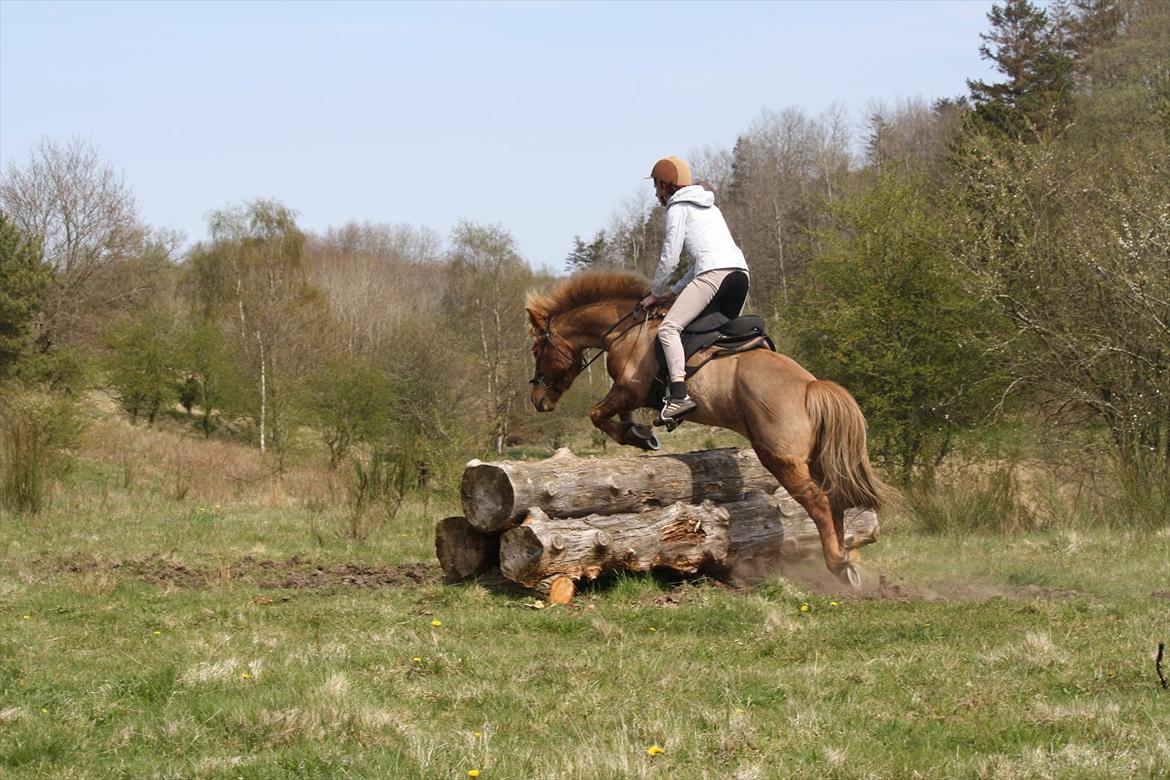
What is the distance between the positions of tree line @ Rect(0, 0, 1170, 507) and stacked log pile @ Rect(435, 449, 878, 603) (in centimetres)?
370

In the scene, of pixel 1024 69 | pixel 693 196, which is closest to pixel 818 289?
pixel 693 196

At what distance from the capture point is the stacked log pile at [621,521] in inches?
309

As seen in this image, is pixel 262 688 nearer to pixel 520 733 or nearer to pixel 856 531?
pixel 520 733

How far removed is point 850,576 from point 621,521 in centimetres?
178

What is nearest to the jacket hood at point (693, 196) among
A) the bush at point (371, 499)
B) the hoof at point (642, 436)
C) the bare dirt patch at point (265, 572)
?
the hoof at point (642, 436)

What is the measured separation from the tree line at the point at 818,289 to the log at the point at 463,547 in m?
4.13

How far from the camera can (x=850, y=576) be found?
8.28m

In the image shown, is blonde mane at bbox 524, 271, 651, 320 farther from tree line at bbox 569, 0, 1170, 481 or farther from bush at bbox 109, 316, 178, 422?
bush at bbox 109, 316, 178, 422

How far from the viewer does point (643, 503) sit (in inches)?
337

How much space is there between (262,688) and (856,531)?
5.65 m

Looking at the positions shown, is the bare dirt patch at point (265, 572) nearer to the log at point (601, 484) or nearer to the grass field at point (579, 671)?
the grass field at point (579, 671)

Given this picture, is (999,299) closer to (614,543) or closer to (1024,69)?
(614,543)

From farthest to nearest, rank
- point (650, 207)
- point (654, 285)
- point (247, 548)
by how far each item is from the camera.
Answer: point (650, 207) → point (247, 548) → point (654, 285)

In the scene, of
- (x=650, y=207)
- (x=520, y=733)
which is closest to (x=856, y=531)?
(x=520, y=733)
